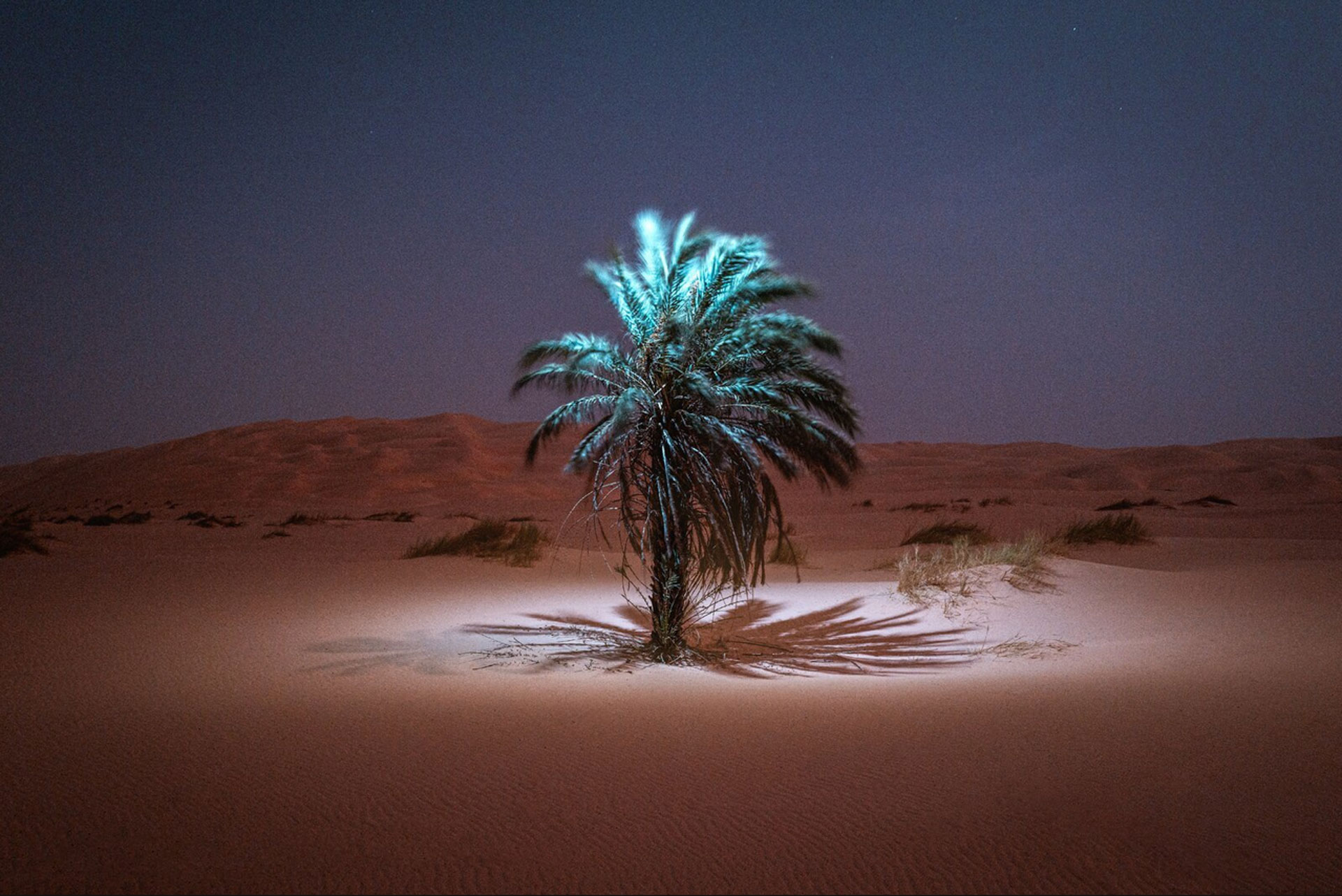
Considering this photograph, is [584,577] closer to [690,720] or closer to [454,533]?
[454,533]

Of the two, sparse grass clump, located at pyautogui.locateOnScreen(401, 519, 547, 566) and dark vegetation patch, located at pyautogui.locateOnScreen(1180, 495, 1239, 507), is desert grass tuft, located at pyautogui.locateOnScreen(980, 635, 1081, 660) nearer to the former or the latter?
sparse grass clump, located at pyautogui.locateOnScreen(401, 519, 547, 566)

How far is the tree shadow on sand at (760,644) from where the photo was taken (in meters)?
9.88

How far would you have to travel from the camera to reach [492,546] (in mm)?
21766

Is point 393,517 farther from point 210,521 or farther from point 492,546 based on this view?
point 492,546

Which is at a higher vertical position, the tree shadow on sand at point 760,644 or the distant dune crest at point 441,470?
the distant dune crest at point 441,470

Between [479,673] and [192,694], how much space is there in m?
2.61

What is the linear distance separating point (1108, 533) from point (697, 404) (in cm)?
1527

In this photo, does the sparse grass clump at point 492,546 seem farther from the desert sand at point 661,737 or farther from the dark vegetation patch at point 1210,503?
the dark vegetation patch at point 1210,503

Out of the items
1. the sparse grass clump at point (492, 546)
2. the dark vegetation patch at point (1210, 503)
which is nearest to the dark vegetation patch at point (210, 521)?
the sparse grass clump at point (492, 546)

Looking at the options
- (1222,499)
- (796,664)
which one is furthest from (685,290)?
(1222,499)

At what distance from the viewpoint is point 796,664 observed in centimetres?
994

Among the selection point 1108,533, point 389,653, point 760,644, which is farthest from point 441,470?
point 760,644

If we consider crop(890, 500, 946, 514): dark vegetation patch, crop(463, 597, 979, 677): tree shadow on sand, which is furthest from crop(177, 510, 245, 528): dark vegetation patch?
crop(890, 500, 946, 514): dark vegetation patch

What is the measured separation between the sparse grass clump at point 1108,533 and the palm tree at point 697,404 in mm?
13475
